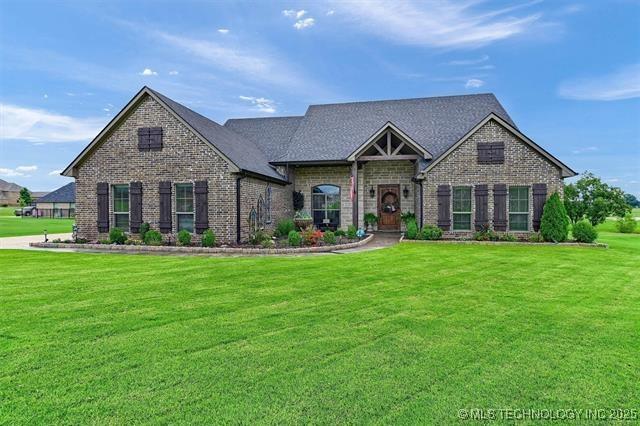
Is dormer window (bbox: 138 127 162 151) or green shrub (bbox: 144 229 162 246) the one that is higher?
dormer window (bbox: 138 127 162 151)

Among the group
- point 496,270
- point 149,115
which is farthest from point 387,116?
point 496,270

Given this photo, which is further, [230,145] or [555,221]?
[230,145]

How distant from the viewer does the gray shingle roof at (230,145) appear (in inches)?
592

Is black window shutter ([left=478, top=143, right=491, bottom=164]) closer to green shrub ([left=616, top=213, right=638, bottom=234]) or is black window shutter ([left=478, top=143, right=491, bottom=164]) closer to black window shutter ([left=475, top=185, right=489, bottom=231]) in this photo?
black window shutter ([left=475, top=185, right=489, bottom=231])

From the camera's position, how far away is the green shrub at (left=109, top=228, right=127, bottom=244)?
48.3 feet

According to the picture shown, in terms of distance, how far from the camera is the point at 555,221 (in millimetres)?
14812

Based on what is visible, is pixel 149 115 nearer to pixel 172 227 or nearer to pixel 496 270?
pixel 172 227

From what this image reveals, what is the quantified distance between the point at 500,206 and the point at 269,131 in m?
13.9

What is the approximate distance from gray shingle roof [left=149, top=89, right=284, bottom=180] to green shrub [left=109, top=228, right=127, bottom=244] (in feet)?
16.9

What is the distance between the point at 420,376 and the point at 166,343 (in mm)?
2883

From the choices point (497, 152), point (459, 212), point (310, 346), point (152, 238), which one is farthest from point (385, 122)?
point (310, 346)

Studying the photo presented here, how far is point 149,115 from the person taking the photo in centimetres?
1539

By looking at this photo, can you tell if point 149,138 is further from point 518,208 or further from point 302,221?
point 518,208

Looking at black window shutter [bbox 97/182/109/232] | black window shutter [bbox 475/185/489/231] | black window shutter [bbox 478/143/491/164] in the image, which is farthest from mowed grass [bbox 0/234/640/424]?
black window shutter [bbox 478/143/491/164]
